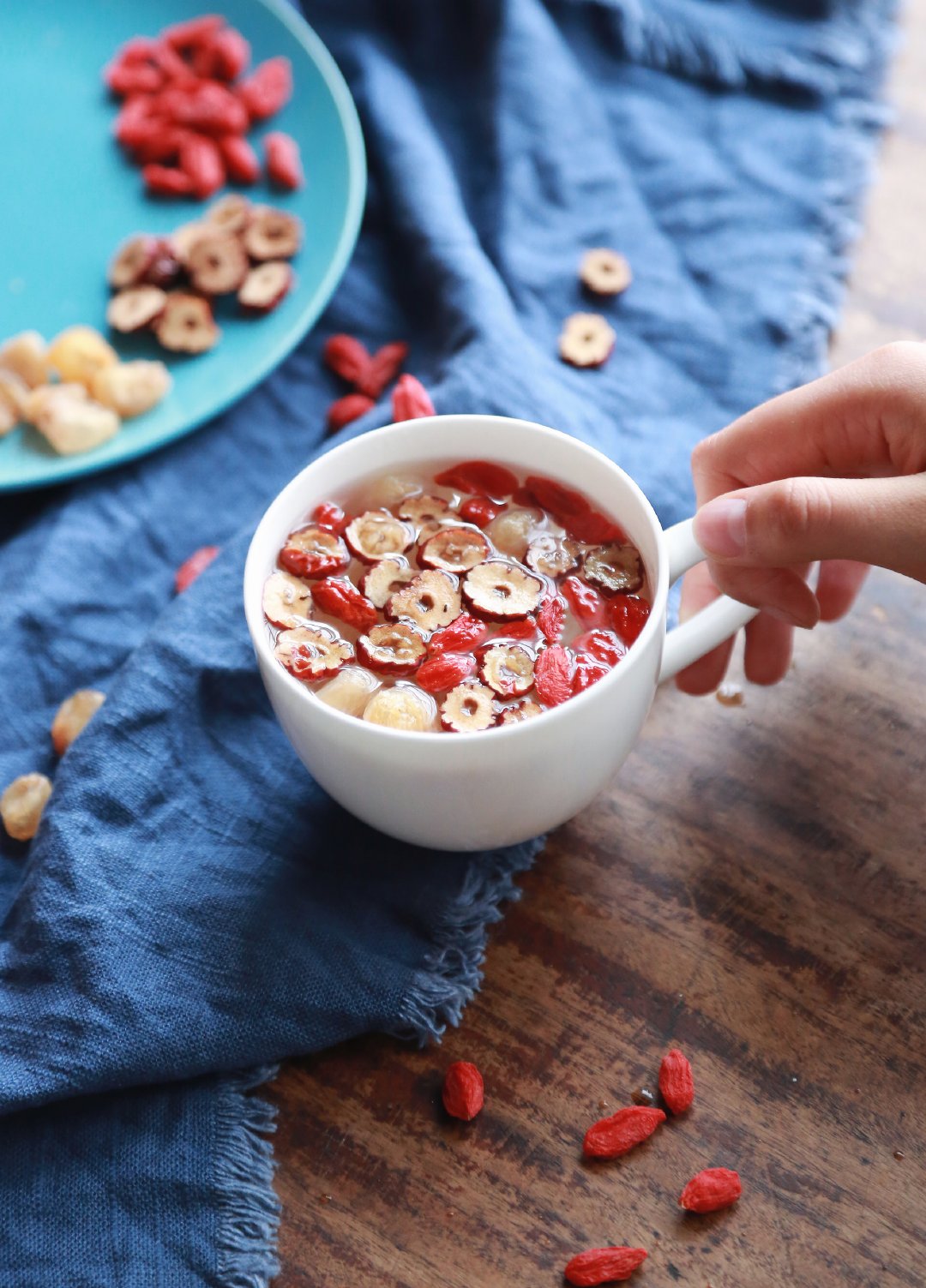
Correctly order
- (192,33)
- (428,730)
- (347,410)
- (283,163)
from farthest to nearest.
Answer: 1. (192,33)
2. (283,163)
3. (347,410)
4. (428,730)

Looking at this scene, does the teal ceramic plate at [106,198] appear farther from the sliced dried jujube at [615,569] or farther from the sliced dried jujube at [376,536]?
the sliced dried jujube at [615,569]

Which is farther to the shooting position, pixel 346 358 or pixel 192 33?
pixel 192 33

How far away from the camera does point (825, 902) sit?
3.83 ft

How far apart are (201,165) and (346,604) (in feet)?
3.18

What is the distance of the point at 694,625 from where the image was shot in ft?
3.62

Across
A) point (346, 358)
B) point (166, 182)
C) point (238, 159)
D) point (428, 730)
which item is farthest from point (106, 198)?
point (428, 730)

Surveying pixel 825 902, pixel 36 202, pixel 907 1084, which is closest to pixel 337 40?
pixel 36 202

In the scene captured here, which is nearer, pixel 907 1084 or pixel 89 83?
pixel 907 1084

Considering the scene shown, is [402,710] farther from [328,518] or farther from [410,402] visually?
[410,402]

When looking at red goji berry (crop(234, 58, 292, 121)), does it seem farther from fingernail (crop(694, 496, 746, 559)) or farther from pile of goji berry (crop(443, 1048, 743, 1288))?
pile of goji berry (crop(443, 1048, 743, 1288))

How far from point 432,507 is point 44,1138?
0.67m

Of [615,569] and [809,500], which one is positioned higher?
[809,500]

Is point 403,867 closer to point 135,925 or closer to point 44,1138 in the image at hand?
point 135,925

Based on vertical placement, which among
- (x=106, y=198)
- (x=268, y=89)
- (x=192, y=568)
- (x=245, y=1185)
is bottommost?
(x=245, y=1185)
